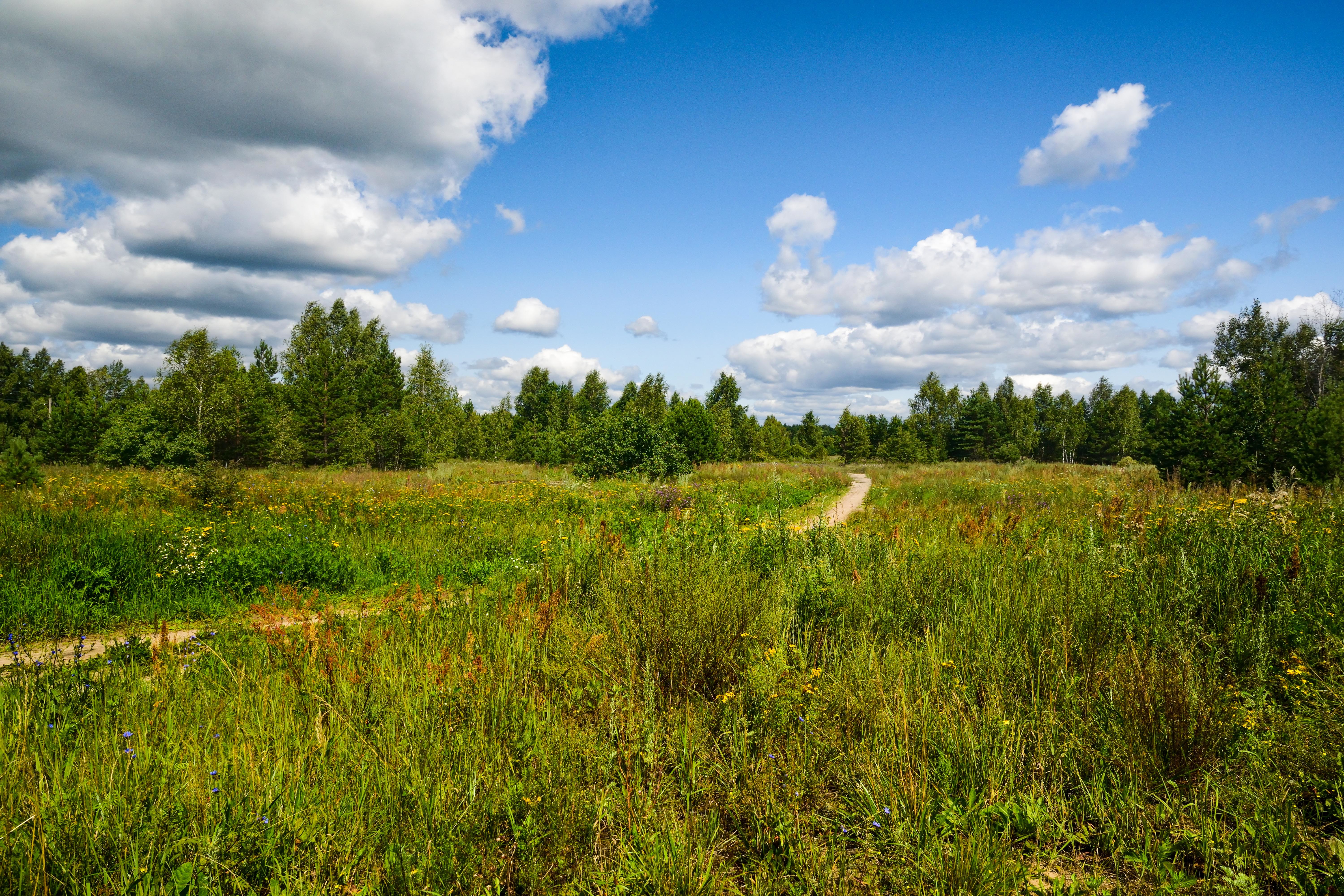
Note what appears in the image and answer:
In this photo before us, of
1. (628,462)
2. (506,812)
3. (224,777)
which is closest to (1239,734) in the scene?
(506,812)

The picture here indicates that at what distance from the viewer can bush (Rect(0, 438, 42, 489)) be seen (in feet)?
36.4

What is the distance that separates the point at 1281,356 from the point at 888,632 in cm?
6157

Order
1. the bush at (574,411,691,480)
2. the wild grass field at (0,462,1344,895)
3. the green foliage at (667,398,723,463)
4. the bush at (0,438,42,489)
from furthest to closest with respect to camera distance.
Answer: the green foliage at (667,398,723,463) < the bush at (574,411,691,480) < the bush at (0,438,42,489) < the wild grass field at (0,462,1344,895)

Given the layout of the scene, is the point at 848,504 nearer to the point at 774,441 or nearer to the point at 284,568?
the point at 284,568

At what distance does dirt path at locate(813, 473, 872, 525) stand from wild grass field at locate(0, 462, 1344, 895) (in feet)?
9.30

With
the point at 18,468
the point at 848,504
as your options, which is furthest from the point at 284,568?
the point at 848,504

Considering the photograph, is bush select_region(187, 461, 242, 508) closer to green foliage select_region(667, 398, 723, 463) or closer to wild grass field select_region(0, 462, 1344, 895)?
wild grass field select_region(0, 462, 1344, 895)

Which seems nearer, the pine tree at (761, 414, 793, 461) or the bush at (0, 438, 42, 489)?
the bush at (0, 438, 42, 489)

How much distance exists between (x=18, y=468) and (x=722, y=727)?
51.3 ft

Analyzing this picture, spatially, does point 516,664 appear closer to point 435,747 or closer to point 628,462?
point 435,747

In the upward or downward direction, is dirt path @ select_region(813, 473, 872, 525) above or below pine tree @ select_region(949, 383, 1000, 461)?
below

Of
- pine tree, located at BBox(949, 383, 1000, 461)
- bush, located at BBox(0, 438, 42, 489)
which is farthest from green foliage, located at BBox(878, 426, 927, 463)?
bush, located at BBox(0, 438, 42, 489)

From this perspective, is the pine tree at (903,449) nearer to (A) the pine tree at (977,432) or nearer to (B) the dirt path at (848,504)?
(A) the pine tree at (977,432)

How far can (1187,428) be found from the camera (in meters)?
21.6
